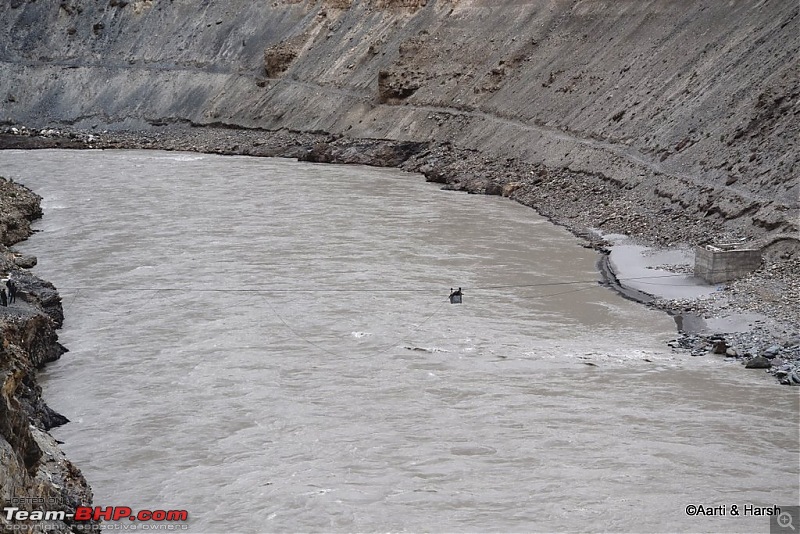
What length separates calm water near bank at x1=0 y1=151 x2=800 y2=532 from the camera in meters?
11.5

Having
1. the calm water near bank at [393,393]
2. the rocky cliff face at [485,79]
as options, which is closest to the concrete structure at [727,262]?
the rocky cliff face at [485,79]

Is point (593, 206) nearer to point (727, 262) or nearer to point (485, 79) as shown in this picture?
point (727, 262)

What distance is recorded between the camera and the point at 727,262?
64.5 ft

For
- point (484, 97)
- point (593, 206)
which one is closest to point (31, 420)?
point (593, 206)

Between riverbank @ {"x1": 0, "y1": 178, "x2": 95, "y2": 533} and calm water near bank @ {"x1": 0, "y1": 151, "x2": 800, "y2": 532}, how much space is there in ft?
1.57

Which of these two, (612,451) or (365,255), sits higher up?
(365,255)

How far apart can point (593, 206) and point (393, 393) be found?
48.4 ft

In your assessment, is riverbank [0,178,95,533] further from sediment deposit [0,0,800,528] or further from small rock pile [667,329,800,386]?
small rock pile [667,329,800,386]

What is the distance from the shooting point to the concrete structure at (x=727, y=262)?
19656 millimetres

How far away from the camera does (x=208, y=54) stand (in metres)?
59.6

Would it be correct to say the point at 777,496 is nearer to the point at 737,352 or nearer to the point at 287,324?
the point at 737,352

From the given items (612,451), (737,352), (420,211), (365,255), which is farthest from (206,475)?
(420,211)

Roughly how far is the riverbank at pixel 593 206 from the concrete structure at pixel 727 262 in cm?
23

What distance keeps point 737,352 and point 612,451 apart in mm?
4362
